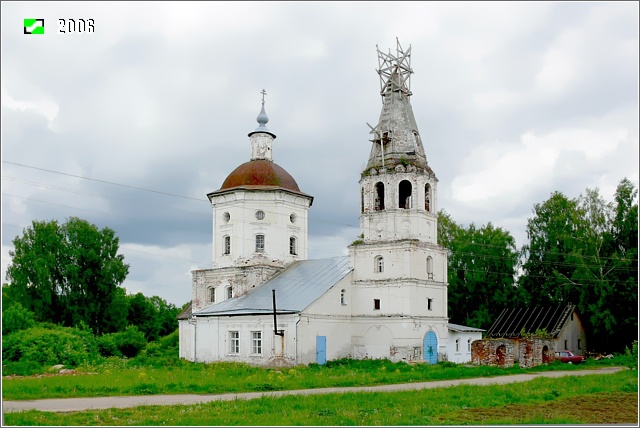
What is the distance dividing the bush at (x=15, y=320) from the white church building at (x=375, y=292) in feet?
29.2

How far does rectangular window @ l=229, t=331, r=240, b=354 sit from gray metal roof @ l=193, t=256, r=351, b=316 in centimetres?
106

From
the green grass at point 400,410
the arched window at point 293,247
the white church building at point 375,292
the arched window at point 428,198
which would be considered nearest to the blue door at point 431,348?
the white church building at point 375,292

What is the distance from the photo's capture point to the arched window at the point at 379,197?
117 feet

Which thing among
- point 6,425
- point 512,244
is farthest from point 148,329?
point 6,425

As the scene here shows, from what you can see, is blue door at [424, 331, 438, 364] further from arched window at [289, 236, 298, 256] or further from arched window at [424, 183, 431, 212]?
arched window at [289, 236, 298, 256]

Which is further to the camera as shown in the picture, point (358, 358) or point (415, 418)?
point (358, 358)

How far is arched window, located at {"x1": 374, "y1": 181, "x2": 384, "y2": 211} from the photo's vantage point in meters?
35.6

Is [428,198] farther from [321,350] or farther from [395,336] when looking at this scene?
[321,350]

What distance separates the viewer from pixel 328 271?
121 feet

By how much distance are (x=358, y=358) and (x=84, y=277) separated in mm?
23120

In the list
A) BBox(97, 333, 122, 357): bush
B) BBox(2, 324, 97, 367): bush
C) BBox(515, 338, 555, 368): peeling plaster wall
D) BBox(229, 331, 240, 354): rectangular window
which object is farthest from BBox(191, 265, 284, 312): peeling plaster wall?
BBox(515, 338, 555, 368): peeling plaster wall

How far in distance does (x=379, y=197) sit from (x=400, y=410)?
21287mm

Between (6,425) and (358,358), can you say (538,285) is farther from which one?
(6,425)

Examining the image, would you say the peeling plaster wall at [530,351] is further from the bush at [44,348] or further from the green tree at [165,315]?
the green tree at [165,315]
